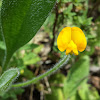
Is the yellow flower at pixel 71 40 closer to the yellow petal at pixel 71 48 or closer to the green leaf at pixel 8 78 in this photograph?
the yellow petal at pixel 71 48

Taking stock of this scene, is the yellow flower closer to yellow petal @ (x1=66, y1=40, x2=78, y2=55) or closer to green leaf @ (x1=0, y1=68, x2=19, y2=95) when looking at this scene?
yellow petal @ (x1=66, y1=40, x2=78, y2=55)

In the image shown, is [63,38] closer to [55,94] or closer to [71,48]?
[71,48]

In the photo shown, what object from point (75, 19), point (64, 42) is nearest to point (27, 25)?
point (64, 42)

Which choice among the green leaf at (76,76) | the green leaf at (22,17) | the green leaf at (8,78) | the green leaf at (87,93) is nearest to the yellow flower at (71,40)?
the green leaf at (22,17)

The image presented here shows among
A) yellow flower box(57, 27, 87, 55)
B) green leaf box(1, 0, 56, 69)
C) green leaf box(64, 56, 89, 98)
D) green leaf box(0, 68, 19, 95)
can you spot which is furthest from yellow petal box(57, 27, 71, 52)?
green leaf box(64, 56, 89, 98)

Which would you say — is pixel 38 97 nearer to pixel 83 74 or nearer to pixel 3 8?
pixel 83 74

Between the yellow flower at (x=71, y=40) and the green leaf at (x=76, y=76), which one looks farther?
the green leaf at (x=76, y=76)
